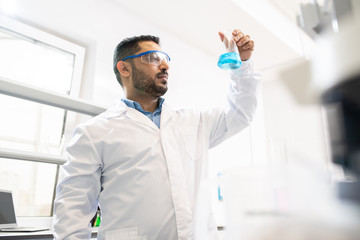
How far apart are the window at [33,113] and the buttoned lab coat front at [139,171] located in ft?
2.95

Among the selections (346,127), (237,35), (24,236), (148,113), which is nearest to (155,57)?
(148,113)

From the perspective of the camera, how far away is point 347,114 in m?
0.29

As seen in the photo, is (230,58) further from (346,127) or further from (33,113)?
(33,113)

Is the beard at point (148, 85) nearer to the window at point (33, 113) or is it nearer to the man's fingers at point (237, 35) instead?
the man's fingers at point (237, 35)

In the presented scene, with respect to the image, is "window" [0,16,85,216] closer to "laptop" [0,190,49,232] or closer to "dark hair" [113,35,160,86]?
"laptop" [0,190,49,232]

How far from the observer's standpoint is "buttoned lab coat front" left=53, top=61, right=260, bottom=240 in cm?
110

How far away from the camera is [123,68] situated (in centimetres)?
169

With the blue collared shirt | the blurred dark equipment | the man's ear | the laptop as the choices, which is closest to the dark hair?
the man's ear

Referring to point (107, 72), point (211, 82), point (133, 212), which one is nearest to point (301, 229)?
point (133, 212)

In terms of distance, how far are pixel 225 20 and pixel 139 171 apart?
6.30ft

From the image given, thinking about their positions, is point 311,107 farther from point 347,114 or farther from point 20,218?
point 20,218

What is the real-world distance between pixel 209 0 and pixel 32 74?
1.45 m

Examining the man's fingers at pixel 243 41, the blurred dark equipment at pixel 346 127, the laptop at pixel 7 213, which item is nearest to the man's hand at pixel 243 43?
the man's fingers at pixel 243 41

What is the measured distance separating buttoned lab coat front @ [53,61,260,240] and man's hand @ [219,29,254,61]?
52mm
